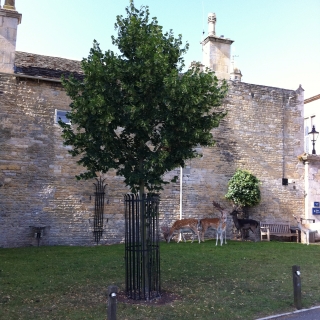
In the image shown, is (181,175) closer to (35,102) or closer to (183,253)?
(183,253)

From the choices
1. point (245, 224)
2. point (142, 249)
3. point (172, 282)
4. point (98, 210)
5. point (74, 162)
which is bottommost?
point (172, 282)

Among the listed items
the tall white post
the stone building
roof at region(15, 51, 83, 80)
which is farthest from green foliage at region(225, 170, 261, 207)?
roof at region(15, 51, 83, 80)

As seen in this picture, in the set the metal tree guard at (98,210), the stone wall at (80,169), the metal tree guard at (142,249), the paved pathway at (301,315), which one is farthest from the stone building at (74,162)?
the paved pathway at (301,315)

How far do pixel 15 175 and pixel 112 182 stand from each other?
3482 millimetres

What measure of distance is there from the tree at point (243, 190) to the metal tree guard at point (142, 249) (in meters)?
9.58

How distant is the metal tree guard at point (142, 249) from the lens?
706 cm

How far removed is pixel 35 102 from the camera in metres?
14.4

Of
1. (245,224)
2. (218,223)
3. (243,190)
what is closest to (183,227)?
(218,223)

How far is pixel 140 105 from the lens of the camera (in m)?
7.07

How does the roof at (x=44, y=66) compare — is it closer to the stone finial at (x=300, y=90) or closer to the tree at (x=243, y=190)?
the tree at (x=243, y=190)

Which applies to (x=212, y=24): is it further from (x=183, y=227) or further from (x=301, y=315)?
(x=301, y=315)

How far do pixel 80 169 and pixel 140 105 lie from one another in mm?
8170

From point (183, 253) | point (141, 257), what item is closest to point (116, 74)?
point (141, 257)

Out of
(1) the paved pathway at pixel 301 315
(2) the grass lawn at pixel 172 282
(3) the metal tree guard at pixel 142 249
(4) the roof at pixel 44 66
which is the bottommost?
(1) the paved pathway at pixel 301 315
